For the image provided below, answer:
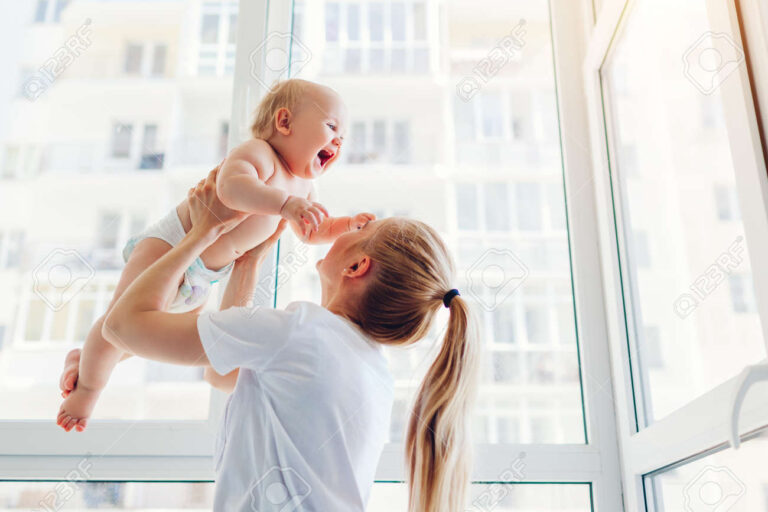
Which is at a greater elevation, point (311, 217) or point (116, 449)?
point (311, 217)

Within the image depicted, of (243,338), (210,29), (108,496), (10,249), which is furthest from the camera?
(210,29)

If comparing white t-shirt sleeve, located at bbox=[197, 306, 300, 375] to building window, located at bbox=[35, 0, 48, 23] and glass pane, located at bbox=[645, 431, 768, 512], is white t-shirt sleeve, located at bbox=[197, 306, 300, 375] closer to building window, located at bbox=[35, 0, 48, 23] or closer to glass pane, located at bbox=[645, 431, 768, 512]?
glass pane, located at bbox=[645, 431, 768, 512]

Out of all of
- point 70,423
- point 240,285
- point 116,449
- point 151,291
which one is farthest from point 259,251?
point 116,449

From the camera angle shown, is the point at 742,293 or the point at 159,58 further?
the point at 159,58

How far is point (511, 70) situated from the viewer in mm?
1636

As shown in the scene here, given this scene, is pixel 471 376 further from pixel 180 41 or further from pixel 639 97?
pixel 180 41

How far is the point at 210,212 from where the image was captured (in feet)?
3.33

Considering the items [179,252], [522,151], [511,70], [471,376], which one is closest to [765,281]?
[471,376]

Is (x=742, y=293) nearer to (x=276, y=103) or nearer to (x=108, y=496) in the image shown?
(x=276, y=103)

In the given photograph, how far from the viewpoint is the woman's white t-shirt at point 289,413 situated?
82 cm

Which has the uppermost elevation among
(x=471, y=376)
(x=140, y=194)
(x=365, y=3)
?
(x=365, y=3)

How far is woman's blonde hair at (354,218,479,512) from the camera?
936mm

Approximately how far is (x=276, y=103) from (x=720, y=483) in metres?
0.90

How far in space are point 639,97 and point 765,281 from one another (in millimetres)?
607
